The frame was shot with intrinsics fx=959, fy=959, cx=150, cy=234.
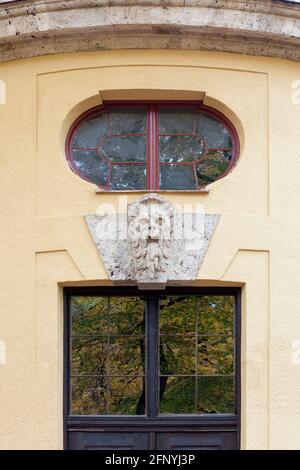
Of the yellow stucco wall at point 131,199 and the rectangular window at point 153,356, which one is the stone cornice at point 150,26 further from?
the rectangular window at point 153,356

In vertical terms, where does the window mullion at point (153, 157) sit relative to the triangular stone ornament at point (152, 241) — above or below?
above

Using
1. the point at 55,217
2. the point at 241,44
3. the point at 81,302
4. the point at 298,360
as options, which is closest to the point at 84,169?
the point at 55,217

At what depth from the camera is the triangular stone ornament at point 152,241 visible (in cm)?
944

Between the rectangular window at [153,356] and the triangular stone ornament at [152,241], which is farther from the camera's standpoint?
the rectangular window at [153,356]

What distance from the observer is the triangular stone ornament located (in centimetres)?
944

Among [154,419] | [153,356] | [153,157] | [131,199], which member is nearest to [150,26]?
[153,157]

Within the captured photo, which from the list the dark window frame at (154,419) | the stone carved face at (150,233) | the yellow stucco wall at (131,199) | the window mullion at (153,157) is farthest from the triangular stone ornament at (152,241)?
the window mullion at (153,157)

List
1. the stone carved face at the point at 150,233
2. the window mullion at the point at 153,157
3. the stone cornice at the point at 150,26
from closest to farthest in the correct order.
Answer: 1. the stone carved face at the point at 150,233
2. the stone cornice at the point at 150,26
3. the window mullion at the point at 153,157

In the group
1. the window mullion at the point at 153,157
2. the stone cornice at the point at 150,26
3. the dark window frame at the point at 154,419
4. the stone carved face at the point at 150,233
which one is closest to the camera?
the stone carved face at the point at 150,233

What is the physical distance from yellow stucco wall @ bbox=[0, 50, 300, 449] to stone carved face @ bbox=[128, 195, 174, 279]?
23 cm

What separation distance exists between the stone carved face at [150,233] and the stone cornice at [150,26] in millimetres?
1725

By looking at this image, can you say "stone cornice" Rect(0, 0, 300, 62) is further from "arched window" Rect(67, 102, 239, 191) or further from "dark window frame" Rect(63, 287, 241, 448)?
"dark window frame" Rect(63, 287, 241, 448)

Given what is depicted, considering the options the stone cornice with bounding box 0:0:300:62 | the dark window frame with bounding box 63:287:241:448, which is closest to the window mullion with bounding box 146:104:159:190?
the stone cornice with bounding box 0:0:300:62
